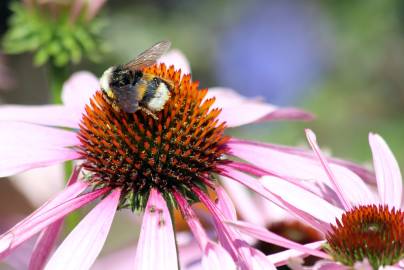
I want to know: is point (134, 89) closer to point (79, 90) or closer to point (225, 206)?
point (225, 206)

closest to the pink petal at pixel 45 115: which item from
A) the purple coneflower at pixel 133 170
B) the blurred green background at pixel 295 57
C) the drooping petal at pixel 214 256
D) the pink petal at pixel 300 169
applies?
the purple coneflower at pixel 133 170

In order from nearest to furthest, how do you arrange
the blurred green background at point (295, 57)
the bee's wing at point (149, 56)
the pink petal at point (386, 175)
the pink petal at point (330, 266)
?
the pink petal at point (330, 266) → the pink petal at point (386, 175) → the bee's wing at point (149, 56) → the blurred green background at point (295, 57)

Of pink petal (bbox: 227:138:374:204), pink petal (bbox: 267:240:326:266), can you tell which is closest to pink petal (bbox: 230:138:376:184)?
pink petal (bbox: 227:138:374:204)

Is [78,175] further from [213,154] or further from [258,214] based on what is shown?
[258,214]

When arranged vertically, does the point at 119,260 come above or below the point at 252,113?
below

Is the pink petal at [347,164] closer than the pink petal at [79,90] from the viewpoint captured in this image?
Yes

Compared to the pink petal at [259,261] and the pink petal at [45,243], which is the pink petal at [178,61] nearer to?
the pink petal at [45,243]

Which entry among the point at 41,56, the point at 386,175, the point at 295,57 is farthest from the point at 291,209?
the point at 295,57

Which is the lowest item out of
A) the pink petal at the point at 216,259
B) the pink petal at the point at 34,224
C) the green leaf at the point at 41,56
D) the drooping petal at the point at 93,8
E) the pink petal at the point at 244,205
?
the pink petal at the point at 244,205
